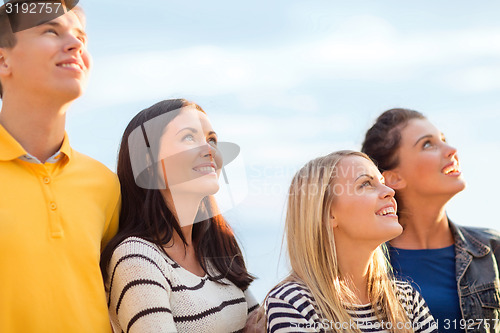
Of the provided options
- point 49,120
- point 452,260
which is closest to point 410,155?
point 452,260

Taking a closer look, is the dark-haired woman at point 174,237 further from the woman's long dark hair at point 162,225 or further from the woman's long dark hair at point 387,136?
the woman's long dark hair at point 387,136

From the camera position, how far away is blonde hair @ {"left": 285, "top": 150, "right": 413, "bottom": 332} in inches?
127

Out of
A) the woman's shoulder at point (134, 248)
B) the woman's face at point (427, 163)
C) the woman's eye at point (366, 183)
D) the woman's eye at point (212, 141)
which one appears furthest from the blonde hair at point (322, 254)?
the woman's face at point (427, 163)

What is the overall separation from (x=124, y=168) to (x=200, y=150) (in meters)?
0.47

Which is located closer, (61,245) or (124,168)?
(61,245)

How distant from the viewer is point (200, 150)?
3.39m

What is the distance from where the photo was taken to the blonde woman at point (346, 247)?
324 centimetres

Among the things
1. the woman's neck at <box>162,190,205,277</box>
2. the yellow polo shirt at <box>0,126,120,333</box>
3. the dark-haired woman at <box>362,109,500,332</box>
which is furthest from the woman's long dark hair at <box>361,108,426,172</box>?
the yellow polo shirt at <box>0,126,120,333</box>

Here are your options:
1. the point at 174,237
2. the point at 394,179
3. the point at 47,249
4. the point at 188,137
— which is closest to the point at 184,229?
the point at 174,237

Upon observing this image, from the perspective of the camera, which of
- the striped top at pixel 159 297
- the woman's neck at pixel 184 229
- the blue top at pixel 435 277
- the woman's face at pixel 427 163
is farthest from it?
the woman's face at pixel 427 163

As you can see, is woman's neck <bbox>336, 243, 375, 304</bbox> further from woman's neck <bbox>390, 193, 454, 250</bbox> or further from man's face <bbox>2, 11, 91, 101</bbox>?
man's face <bbox>2, 11, 91, 101</bbox>

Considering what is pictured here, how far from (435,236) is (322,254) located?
4.68 ft

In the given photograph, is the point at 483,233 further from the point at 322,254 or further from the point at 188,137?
the point at 188,137

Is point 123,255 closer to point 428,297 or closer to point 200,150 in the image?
point 200,150
